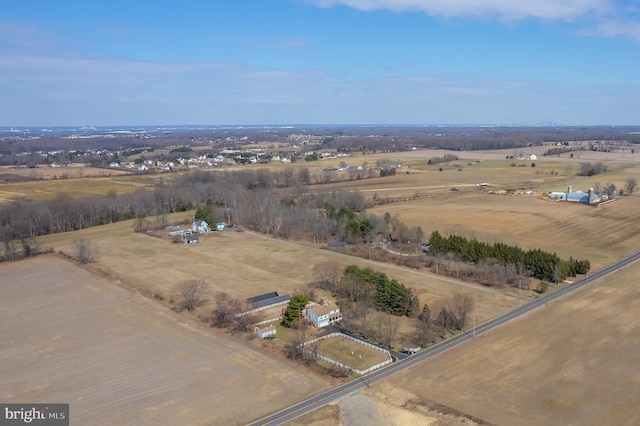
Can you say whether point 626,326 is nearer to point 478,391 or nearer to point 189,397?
point 478,391

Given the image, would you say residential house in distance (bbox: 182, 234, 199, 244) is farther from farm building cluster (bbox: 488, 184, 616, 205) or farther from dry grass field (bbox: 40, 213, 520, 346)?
farm building cluster (bbox: 488, 184, 616, 205)

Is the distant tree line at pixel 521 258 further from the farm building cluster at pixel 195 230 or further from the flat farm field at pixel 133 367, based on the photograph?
the farm building cluster at pixel 195 230

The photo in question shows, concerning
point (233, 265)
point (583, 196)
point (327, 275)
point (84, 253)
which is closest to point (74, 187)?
point (84, 253)

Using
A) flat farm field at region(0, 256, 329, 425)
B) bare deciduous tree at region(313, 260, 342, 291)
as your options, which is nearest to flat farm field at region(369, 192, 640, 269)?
bare deciduous tree at region(313, 260, 342, 291)

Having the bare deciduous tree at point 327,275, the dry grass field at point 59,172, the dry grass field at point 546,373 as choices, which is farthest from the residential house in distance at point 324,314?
the dry grass field at point 59,172

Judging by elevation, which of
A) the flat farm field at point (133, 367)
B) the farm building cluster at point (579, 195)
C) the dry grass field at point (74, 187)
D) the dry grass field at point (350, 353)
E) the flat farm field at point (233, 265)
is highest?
the farm building cluster at point (579, 195)
